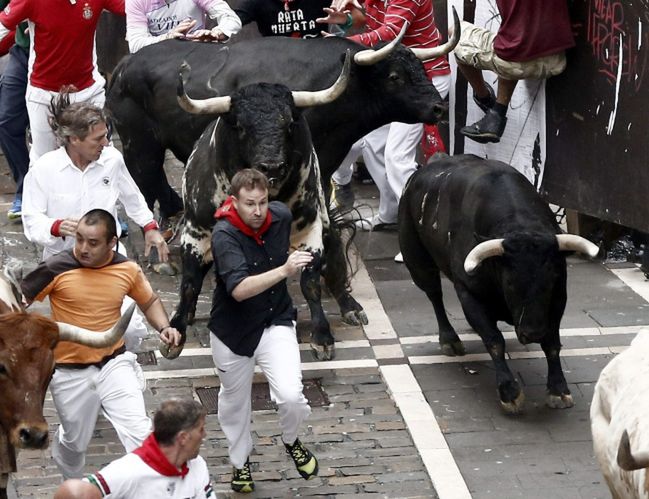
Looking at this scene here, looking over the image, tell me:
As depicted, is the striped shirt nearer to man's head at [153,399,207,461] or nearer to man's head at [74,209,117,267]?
man's head at [74,209,117,267]

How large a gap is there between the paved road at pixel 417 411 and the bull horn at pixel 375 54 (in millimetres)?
1960

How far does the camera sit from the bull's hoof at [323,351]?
11.0m

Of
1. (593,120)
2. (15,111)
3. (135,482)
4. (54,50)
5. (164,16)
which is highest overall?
(135,482)

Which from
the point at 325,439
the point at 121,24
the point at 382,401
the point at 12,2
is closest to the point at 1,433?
the point at 325,439

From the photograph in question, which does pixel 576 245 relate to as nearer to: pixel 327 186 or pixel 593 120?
pixel 327 186

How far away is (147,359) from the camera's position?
1104cm

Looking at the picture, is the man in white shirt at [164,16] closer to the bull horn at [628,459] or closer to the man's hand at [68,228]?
the man's hand at [68,228]

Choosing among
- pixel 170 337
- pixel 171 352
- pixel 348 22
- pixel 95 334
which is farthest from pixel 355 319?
pixel 95 334

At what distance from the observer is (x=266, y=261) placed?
8.62 meters

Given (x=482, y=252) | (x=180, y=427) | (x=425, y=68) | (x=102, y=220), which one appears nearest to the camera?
(x=180, y=427)

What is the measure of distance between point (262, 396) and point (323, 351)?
0.81 m

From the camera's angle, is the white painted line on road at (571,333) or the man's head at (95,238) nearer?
the man's head at (95,238)

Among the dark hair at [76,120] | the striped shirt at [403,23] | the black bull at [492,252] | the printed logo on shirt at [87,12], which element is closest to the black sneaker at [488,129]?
the striped shirt at [403,23]

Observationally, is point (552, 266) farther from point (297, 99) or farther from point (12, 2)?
point (12, 2)
